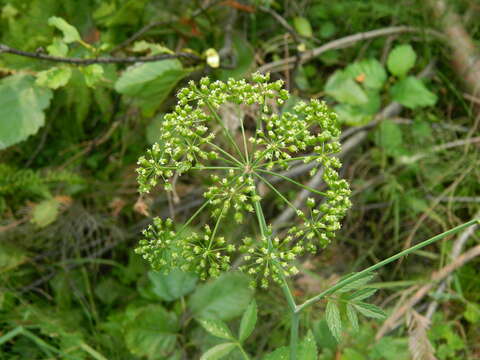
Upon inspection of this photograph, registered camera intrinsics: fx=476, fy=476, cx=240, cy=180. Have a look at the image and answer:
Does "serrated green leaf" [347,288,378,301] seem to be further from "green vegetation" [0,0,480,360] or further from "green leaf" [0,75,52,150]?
"green leaf" [0,75,52,150]

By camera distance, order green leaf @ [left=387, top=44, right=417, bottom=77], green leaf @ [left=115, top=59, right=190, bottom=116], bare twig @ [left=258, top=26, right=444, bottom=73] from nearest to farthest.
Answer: green leaf @ [left=115, top=59, right=190, bottom=116], green leaf @ [left=387, top=44, right=417, bottom=77], bare twig @ [left=258, top=26, right=444, bottom=73]

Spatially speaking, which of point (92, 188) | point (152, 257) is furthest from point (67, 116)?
point (152, 257)

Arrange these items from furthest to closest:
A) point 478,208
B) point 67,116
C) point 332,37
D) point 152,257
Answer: point 332,37
point 67,116
point 478,208
point 152,257

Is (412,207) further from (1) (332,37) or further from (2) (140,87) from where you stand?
(2) (140,87)

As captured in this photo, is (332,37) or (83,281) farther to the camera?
(332,37)

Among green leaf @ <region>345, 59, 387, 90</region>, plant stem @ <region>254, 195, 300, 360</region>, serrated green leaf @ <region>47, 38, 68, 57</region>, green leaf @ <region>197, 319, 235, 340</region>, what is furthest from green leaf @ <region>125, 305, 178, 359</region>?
green leaf @ <region>345, 59, 387, 90</region>

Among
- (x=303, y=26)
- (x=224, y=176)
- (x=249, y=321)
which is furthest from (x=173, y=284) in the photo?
(x=303, y=26)
